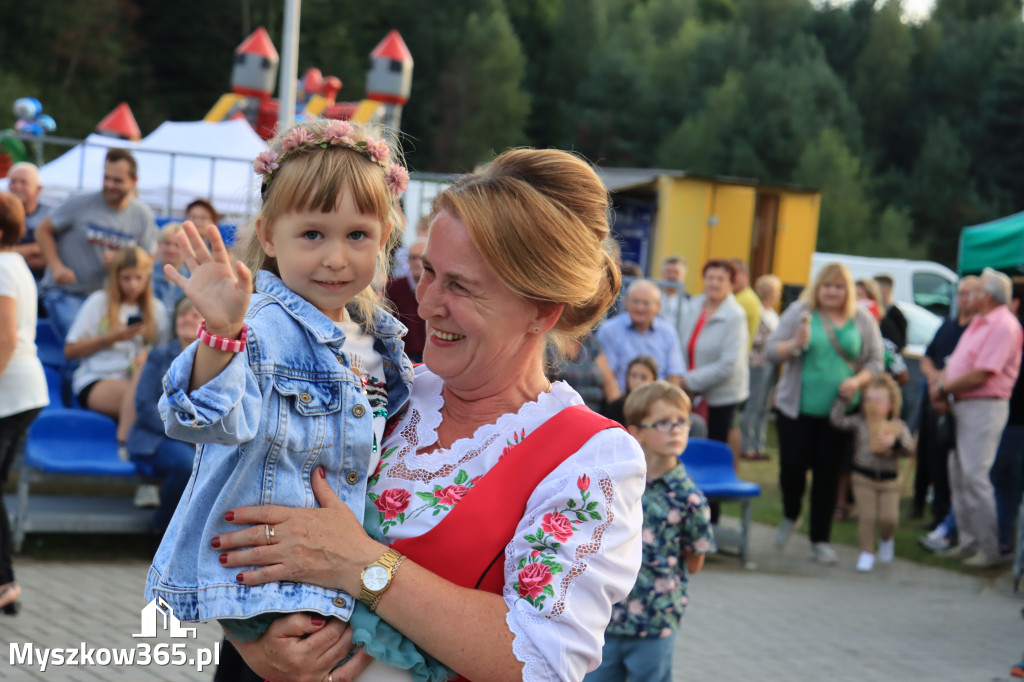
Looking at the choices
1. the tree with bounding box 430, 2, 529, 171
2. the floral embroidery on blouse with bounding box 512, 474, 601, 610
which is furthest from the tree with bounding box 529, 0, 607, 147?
the floral embroidery on blouse with bounding box 512, 474, 601, 610

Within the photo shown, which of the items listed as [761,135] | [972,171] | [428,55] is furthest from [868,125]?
[428,55]

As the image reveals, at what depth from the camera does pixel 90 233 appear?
8.39 metres

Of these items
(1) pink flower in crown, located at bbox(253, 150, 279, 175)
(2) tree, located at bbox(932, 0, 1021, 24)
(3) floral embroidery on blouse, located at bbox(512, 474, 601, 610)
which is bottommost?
(3) floral embroidery on blouse, located at bbox(512, 474, 601, 610)

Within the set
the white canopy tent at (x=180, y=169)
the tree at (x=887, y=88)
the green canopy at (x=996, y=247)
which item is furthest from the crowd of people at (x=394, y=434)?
the tree at (x=887, y=88)

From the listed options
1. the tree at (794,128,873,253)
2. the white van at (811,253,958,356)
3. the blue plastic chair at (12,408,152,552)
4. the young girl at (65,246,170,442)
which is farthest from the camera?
the tree at (794,128,873,253)

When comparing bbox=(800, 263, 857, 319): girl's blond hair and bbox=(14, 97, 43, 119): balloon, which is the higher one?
bbox=(14, 97, 43, 119): balloon

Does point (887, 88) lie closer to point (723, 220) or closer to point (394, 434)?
point (723, 220)

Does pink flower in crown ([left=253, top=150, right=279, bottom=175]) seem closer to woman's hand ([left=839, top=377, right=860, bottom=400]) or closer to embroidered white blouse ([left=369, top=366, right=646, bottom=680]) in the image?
embroidered white blouse ([left=369, top=366, right=646, bottom=680])

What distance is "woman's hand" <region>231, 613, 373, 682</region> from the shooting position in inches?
76.0

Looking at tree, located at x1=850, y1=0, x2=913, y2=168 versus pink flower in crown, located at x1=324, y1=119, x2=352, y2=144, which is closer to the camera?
pink flower in crown, located at x1=324, y1=119, x2=352, y2=144

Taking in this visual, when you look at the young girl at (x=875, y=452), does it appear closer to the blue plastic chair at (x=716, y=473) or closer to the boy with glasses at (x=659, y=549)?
the blue plastic chair at (x=716, y=473)

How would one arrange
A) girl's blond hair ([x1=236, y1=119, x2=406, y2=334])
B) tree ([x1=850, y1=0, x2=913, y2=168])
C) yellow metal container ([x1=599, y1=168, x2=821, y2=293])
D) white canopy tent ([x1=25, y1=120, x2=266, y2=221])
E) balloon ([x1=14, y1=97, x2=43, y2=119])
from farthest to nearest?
1. tree ([x1=850, y1=0, x2=913, y2=168])
2. balloon ([x1=14, y1=97, x2=43, y2=119])
3. yellow metal container ([x1=599, y1=168, x2=821, y2=293])
4. white canopy tent ([x1=25, y1=120, x2=266, y2=221])
5. girl's blond hair ([x1=236, y1=119, x2=406, y2=334])

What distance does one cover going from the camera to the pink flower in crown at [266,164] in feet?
7.32

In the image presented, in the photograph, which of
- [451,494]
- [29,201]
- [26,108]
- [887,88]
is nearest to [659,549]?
[451,494]
